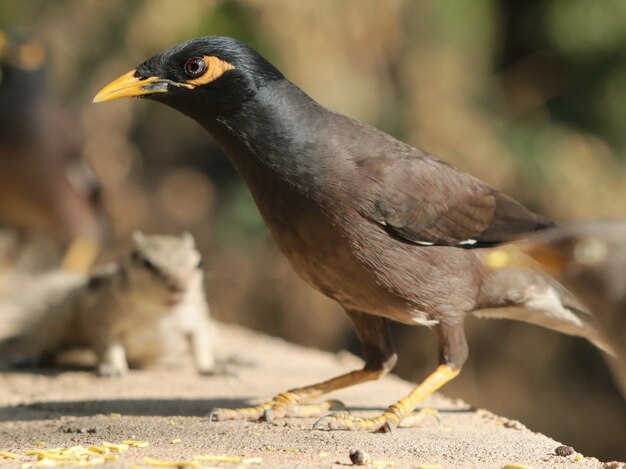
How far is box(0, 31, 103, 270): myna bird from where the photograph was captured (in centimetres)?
895

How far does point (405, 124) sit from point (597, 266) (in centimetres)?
733

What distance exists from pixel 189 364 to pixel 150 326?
2.17ft

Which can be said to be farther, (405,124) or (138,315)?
(405,124)

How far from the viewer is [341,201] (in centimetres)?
420

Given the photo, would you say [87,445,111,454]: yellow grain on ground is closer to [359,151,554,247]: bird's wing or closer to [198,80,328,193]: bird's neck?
[198,80,328,193]: bird's neck

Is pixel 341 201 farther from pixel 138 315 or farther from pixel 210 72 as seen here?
pixel 138 315

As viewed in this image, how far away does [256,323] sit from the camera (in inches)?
428

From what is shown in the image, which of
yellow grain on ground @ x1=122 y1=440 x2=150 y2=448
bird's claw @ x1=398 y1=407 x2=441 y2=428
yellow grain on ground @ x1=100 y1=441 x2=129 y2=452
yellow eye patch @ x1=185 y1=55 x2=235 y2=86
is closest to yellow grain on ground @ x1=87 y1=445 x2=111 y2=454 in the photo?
yellow grain on ground @ x1=100 y1=441 x2=129 y2=452

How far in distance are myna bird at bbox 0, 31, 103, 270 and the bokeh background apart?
42 centimetres

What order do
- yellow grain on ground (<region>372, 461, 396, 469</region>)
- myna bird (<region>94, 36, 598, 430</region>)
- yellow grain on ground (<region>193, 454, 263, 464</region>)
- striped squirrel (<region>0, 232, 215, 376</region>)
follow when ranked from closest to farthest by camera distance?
yellow grain on ground (<region>193, 454, 263, 464</region>), yellow grain on ground (<region>372, 461, 396, 469</region>), myna bird (<region>94, 36, 598, 430</region>), striped squirrel (<region>0, 232, 215, 376</region>)

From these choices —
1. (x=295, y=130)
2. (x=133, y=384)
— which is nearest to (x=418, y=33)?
(x=133, y=384)

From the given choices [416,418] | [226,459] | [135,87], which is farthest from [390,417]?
[135,87]

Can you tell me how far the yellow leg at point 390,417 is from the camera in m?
4.28

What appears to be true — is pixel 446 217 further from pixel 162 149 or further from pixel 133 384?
pixel 162 149
